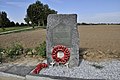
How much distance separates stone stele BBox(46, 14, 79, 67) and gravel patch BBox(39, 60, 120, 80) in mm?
497

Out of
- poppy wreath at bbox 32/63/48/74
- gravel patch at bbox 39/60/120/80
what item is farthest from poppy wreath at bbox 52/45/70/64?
poppy wreath at bbox 32/63/48/74

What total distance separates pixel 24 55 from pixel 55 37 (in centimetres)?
244

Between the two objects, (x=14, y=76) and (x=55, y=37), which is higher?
(x=55, y=37)

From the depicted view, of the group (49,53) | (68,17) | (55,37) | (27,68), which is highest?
(68,17)

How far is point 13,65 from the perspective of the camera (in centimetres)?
775

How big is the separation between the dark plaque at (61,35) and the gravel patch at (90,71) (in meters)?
0.96

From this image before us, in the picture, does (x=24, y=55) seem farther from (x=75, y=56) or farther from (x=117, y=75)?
(x=117, y=75)

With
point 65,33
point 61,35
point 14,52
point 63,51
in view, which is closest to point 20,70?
point 63,51

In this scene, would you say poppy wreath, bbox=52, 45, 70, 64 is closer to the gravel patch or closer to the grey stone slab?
the gravel patch

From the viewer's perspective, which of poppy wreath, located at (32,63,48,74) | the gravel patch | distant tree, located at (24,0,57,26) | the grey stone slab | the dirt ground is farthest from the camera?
distant tree, located at (24,0,57,26)

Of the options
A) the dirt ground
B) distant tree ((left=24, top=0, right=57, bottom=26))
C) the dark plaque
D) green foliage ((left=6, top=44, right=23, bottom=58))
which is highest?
distant tree ((left=24, top=0, right=57, bottom=26))

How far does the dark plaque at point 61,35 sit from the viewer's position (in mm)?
7438

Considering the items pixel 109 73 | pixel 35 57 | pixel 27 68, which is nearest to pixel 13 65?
pixel 27 68

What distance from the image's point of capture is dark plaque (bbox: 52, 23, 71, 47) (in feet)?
24.4
